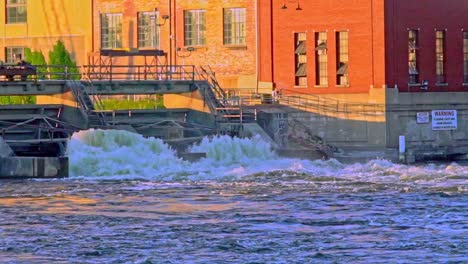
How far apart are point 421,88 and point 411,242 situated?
40.3 metres

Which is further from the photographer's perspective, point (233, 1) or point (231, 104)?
point (233, 1)

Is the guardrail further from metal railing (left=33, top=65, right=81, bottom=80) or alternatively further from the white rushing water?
the white rushing water

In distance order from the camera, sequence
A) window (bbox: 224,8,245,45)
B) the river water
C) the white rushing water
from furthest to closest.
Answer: window (bbox: 224,8,245,45) < the white rushing water < the river water

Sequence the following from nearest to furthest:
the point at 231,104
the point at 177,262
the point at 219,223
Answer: the point at 177,262, the point at 219,223, the point at 231,104

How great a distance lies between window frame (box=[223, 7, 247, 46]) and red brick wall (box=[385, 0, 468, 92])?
9.85 m

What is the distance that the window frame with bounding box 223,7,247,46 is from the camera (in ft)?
260

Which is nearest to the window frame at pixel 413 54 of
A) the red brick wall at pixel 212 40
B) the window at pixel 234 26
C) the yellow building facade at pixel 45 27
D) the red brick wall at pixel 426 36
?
the red brick wall at pixel 426 36

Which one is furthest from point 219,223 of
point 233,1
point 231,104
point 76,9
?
point 76,9

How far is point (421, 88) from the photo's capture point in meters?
73.6

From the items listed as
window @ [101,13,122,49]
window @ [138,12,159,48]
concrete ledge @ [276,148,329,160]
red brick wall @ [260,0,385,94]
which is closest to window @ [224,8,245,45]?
red brick wall @ [260,0,385,94]

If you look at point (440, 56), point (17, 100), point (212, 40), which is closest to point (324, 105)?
point (440, 56)

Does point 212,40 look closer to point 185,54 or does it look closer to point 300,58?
point 185,54

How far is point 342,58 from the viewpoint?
74188 millimetres

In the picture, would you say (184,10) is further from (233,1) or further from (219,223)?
(219,223)
